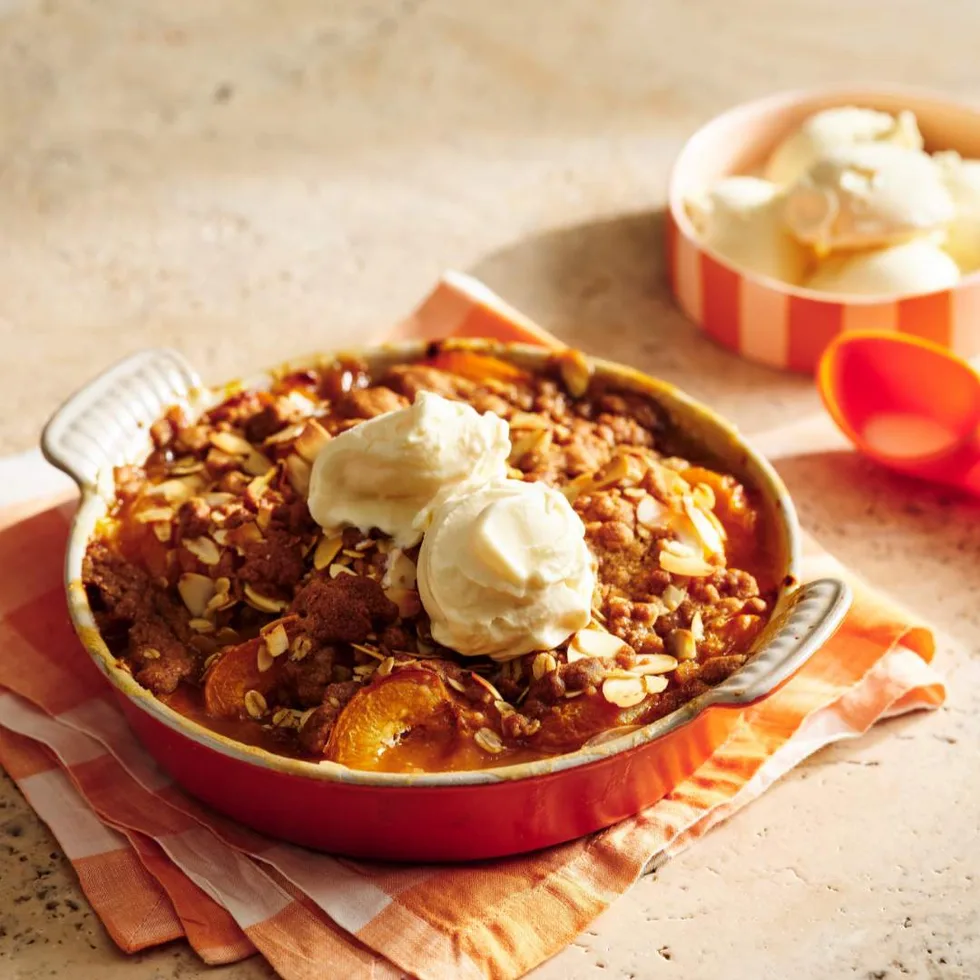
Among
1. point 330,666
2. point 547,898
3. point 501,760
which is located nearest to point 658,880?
point 547,898

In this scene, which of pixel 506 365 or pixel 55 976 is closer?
pixel 55 976

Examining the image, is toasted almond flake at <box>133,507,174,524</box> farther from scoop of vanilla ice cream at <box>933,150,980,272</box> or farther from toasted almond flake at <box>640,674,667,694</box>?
scoop of vanilla ice cream at <box>933,150,980,272</box>

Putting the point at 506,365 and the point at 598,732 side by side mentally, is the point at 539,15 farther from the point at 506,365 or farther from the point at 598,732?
the point at 598,732

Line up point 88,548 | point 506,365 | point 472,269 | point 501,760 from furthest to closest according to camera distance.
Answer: point 472,269 < point 506,365 < point 88,548 < point 501,760

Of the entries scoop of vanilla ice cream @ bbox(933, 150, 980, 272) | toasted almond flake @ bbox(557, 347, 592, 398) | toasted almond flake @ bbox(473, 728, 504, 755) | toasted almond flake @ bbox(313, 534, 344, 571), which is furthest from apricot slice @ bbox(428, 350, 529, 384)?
scoop of vanilla ice cream @ bbox(933, 150, 980, 272)

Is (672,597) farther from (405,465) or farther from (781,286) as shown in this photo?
(781,286)

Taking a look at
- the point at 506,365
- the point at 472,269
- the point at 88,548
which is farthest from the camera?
the point at 472,269

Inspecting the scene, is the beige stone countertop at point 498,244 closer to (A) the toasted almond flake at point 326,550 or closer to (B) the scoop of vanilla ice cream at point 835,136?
(B) the scoop of vanilla ice cream at point 835,136
